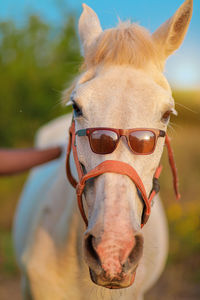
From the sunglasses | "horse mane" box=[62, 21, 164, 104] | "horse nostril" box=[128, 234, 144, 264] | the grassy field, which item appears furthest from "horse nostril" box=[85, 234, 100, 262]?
the grassy field

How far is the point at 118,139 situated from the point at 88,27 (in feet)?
2.96

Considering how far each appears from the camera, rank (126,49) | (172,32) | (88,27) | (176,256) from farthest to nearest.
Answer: (176,256) < (88,27) < (172,32) < (126,49)

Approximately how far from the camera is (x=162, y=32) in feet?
5.84

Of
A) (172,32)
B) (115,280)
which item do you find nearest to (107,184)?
(115,280)

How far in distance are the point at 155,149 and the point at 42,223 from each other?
106 cm

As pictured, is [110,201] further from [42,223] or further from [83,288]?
[42,223]

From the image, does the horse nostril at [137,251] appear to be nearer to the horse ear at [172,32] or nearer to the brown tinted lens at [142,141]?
the brown tinted lens at [142,141]

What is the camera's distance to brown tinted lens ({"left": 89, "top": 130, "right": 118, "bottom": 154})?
139 centimetres

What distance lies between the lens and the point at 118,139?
4.58ft

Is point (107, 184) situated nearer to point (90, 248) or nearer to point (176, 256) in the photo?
point (90, 248)

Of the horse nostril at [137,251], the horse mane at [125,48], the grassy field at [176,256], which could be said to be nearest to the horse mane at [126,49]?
the horse mane at [125,48]

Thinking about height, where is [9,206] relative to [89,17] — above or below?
below

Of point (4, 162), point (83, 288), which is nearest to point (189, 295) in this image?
point (83, 288)

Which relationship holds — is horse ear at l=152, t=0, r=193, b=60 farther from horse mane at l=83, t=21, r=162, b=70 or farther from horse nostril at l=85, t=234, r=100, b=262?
horse nostril at l=85, t=234, r=100, b=262
